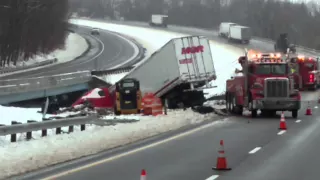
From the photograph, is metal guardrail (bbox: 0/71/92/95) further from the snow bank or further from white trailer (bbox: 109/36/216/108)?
the snow bank

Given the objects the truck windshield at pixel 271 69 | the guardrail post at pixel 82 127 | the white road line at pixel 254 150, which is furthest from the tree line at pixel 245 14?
the white road line at pixel 254 150

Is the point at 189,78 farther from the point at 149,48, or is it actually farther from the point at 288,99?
the point at 149,48

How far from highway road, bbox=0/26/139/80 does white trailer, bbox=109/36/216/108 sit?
23.3m

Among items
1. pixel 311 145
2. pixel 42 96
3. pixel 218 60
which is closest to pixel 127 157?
pixel 311 145

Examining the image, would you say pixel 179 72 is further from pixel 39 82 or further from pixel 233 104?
pixel 39 82

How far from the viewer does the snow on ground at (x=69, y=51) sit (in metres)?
85.5

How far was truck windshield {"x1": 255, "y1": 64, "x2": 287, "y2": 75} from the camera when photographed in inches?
1207

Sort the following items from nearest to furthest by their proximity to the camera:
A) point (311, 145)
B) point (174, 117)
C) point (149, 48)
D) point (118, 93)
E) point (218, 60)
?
point (311, 145) → point (174, 117) → point (118, 93) → point (218, 60) → point (149, 48)

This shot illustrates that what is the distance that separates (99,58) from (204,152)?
71695 millimetres

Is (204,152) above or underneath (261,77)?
underneath

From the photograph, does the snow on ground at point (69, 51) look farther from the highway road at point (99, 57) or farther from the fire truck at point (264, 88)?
the fire truck at point (264, 88)

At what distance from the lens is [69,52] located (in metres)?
98.8

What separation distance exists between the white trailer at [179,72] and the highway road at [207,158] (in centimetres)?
1358

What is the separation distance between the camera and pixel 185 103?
39094 millimetres
